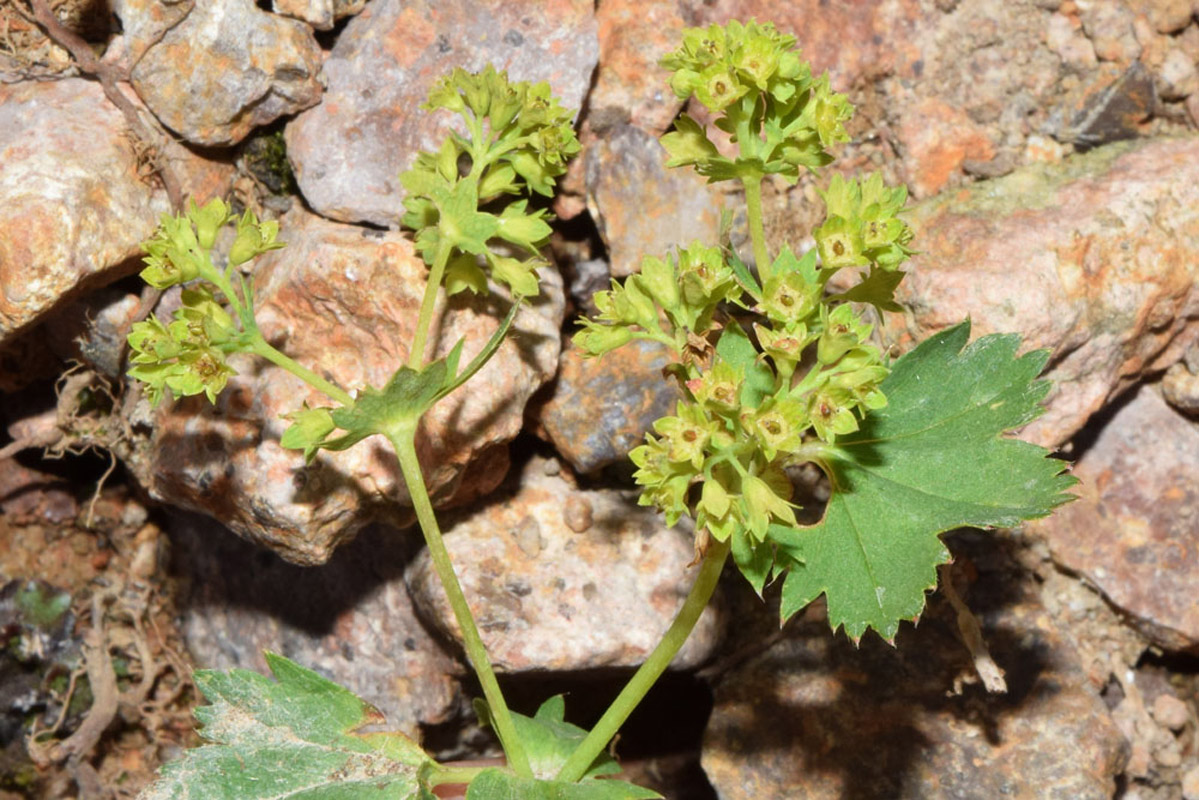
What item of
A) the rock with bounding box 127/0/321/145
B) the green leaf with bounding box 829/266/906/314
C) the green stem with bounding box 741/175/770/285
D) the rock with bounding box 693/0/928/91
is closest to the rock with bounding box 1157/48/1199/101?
the rock with bounding box 693/0/928/91

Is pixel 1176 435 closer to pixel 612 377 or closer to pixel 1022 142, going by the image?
pixel 1022 142

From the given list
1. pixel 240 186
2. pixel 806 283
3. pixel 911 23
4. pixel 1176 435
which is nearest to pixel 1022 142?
pixel 911 23

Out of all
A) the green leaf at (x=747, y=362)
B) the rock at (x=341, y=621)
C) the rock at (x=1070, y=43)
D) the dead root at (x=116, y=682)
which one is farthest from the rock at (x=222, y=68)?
the rock at (x=1070, y=43)

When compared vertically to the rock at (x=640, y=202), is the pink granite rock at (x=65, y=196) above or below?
below

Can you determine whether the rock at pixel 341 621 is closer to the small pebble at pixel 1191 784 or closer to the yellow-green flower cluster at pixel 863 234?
the yellow-green flower cluster at pixel 863 234

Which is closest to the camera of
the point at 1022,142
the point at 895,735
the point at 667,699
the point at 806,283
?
the point at 806,283

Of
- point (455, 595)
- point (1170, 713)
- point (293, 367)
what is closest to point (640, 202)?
point (293, 367)

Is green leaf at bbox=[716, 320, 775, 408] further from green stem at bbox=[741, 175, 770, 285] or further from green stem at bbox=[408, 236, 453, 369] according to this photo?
green stem at bbox=[408, 236, 453, 369]
